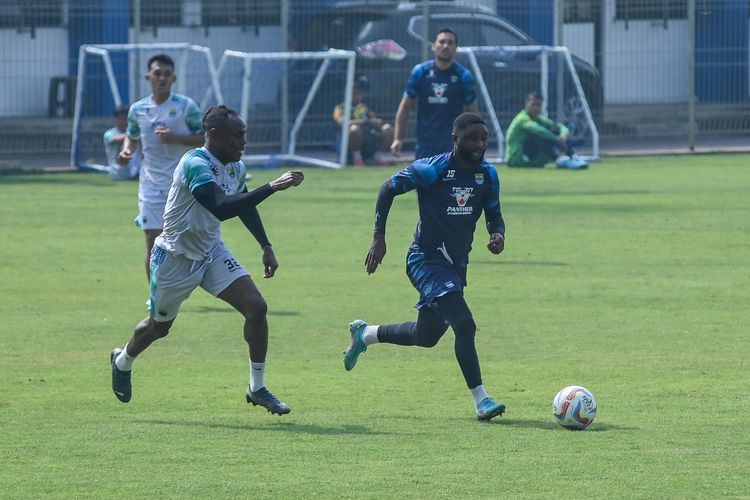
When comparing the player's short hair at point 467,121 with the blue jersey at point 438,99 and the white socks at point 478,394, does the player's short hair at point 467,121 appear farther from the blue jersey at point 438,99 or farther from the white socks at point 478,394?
the blue jersey at point 438,99

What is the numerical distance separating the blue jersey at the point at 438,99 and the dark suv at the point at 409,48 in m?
12.5

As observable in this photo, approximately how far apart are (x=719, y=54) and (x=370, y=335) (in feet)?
70.4

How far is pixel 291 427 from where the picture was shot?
27.9ft

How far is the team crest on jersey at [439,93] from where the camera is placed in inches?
612

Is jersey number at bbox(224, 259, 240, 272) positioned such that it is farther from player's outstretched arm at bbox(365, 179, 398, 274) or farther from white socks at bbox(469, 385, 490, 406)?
white socks at bbox(469, 385, 490, 406)

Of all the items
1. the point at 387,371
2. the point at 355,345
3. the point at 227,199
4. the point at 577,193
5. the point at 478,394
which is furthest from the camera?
the point at 577,193

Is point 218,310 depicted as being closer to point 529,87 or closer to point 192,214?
point 192,214

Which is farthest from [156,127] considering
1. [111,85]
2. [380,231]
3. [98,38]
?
[98,38]

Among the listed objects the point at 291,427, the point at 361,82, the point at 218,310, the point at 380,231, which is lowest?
the point at 291,427

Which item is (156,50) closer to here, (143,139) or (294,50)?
(294,50)

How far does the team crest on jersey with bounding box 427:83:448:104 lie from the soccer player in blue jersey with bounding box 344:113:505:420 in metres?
A: 6.48

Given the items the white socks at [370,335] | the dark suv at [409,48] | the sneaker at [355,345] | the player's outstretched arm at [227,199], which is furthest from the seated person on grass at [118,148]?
the player's outstretched arm at [227,199]

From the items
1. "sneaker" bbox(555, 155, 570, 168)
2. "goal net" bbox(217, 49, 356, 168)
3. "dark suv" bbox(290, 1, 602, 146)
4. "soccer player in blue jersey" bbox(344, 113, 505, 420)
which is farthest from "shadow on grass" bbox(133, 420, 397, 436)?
"dark suv" bbox(290, 1, 602, 146)

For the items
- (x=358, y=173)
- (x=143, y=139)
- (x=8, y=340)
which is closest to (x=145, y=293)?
(x=143, y=139)
